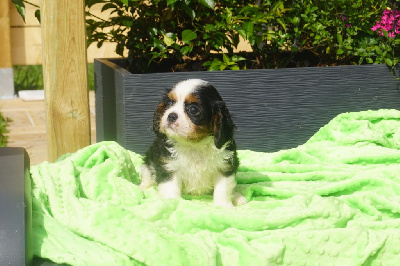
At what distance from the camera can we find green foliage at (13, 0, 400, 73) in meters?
3.73

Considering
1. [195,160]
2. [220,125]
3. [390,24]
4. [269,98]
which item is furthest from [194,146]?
[390,24]

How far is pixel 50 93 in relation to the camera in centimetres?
315

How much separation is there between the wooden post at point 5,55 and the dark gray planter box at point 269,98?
3.85 meters

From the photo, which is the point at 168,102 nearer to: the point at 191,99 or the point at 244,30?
the point at 191,99

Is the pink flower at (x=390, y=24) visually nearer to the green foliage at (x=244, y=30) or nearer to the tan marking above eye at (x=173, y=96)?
the green foliage at (x=244, y=30)

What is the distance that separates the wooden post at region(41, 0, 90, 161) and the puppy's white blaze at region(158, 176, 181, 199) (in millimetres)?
755

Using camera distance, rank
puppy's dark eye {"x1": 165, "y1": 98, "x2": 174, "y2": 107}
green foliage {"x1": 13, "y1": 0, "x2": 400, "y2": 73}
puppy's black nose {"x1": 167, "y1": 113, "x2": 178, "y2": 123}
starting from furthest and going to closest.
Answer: green foliage {"x1": 13, "y1": 0, "x2": 400, "y2": 73}, puppy's dark eye {"x1": 165, "y1": 98, "x2": 174, "y2": 107}, puppy's black nose {"x1": 167, "y1": 113, "x2": 178, "y2": 123}

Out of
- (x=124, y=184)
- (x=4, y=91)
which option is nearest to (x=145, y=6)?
(x=124, y=184)

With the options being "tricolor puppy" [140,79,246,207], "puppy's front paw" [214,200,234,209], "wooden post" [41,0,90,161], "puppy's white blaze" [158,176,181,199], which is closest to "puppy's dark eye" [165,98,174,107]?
"tricolor puppy" [140,79,246,207]

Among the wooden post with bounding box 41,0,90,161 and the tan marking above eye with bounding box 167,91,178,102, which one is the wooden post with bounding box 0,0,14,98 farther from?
the tan marking above eye with bounding box 167,91,178,102

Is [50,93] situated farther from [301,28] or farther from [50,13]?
[301,28]

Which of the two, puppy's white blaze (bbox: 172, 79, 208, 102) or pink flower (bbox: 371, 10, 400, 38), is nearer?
puppy's white blaze (bbox: 172, 79, 208, 102)

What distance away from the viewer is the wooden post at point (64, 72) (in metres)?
3.11

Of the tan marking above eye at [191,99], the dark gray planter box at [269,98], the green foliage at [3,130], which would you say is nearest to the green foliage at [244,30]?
the dark gray planter box at [269,98]
